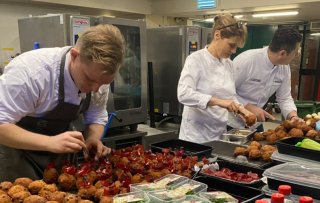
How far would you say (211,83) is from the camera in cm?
248

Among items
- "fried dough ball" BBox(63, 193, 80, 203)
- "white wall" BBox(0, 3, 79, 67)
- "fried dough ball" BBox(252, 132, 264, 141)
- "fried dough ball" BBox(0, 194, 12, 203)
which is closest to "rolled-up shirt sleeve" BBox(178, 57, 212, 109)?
"fried dough ball" BBox(252, 132, 264, 141)

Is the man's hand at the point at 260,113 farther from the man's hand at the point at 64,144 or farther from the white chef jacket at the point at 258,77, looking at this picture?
the man's hand at the point at 64,144

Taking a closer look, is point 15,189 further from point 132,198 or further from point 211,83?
point 211,83

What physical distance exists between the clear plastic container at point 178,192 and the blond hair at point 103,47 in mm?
555

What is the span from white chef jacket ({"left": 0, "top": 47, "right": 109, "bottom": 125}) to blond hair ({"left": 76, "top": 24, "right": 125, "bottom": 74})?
0.76 ft

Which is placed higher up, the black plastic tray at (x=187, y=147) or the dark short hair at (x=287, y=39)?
the dark short hair at (x=287, y=39)

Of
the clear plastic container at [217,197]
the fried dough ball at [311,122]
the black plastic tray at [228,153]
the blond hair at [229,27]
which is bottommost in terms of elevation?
the black plastic tray at [228,153]

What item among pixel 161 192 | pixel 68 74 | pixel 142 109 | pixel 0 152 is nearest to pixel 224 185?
pixel 161 192

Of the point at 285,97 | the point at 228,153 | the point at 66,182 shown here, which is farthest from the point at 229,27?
the point at 66,182

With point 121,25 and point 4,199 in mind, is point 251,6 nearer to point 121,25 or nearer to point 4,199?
point 121,25

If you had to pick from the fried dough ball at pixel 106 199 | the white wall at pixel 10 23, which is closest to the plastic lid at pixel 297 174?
the fried dough ball at pixel 106 199

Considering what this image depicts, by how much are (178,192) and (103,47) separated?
0.65m

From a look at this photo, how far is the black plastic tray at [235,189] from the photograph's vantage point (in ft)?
4.25

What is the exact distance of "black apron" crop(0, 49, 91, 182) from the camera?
5.32 feet
